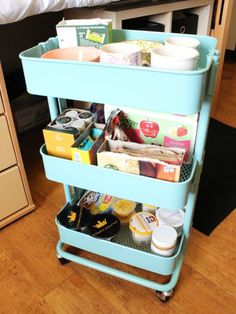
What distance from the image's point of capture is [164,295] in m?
0.90

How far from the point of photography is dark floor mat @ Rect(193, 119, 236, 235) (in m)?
→ 1.19

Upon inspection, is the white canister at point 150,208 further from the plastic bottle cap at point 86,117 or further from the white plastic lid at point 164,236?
the plastic bottle cap at point 86,117

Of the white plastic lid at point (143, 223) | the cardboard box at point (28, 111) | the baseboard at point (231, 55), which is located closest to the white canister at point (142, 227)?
the white plastic lid at point (143, 223)

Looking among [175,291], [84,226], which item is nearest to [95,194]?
[84,226]

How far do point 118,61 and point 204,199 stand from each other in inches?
32.5

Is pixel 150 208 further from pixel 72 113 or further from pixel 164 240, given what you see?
pixel 72 113

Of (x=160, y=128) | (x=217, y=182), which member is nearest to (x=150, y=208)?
(x=160, y=128)

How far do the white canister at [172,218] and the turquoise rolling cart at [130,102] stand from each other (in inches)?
0.8

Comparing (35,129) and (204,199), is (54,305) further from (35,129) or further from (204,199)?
(35,129)

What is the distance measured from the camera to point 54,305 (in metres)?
0.92

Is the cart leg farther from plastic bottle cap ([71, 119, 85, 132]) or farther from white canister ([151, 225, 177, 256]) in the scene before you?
plastic bottle cap ([71, 119, 85, 132])

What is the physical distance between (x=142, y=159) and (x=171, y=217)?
0.33 m

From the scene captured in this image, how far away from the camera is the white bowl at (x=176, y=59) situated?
59 cm

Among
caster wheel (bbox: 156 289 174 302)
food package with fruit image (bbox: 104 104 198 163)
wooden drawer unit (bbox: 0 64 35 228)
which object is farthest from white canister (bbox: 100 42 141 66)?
caster wheel (bbox: 156 289 174 302)
